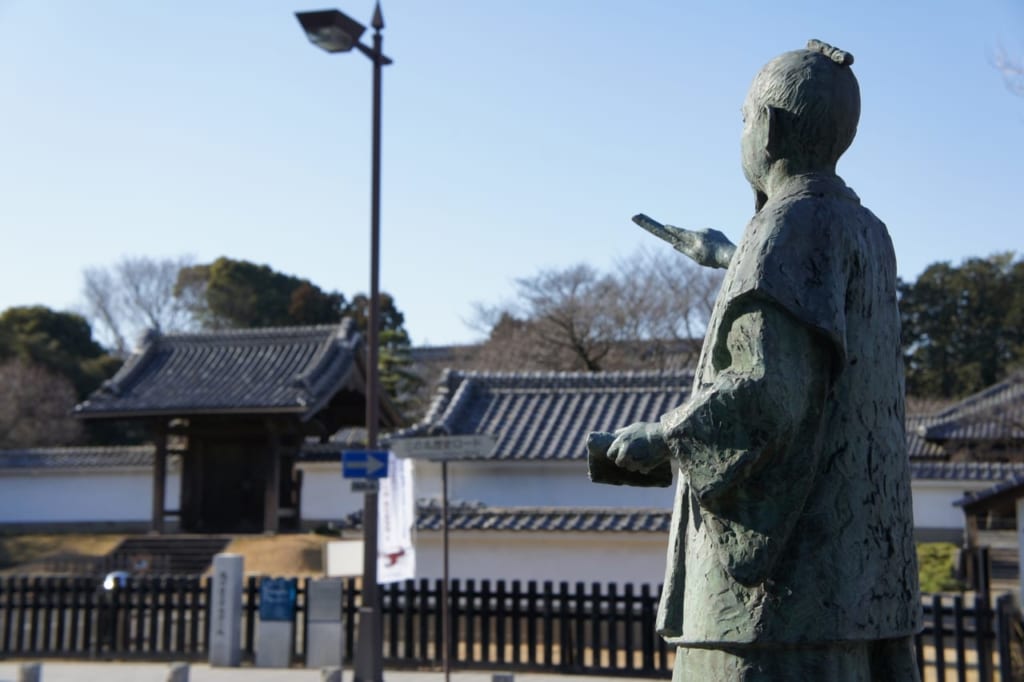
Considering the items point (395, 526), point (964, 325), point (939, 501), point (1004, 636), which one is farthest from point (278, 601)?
point (964, 325)

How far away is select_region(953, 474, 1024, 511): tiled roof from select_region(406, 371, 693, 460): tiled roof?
20.1 ft

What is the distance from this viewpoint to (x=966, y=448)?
31141 mm

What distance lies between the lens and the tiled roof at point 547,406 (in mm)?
20766

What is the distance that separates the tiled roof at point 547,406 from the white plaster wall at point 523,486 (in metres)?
0.45

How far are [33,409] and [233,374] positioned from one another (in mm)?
13357

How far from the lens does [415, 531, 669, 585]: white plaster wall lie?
16.5m

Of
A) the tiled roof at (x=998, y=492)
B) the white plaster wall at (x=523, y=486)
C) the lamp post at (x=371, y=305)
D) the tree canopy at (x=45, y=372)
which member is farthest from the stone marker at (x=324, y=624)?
the tree canopy at (x=45, y=372)

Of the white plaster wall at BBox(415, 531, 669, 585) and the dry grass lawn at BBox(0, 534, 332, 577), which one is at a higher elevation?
the white plaster wall at BBox(415, 531, 669, 585)

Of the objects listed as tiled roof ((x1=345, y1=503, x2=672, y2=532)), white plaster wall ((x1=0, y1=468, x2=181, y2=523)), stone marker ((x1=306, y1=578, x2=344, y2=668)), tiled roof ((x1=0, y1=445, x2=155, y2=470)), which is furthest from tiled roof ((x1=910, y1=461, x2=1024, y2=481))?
tiled roof ((x1=0, y1=445, x2=155, y2=470))

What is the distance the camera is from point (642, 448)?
2.67 meters

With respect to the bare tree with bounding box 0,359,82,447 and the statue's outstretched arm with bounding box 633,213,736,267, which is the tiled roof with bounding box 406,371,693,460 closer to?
the statue's outstretched arm with bounding box 633,213,736,267

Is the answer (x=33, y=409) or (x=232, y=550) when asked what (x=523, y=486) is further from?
(x=33, y=409)

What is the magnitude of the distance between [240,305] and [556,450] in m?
35.4

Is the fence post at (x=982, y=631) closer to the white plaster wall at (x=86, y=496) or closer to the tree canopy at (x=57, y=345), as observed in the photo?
the white plaster wall at (x=86, y=496)
